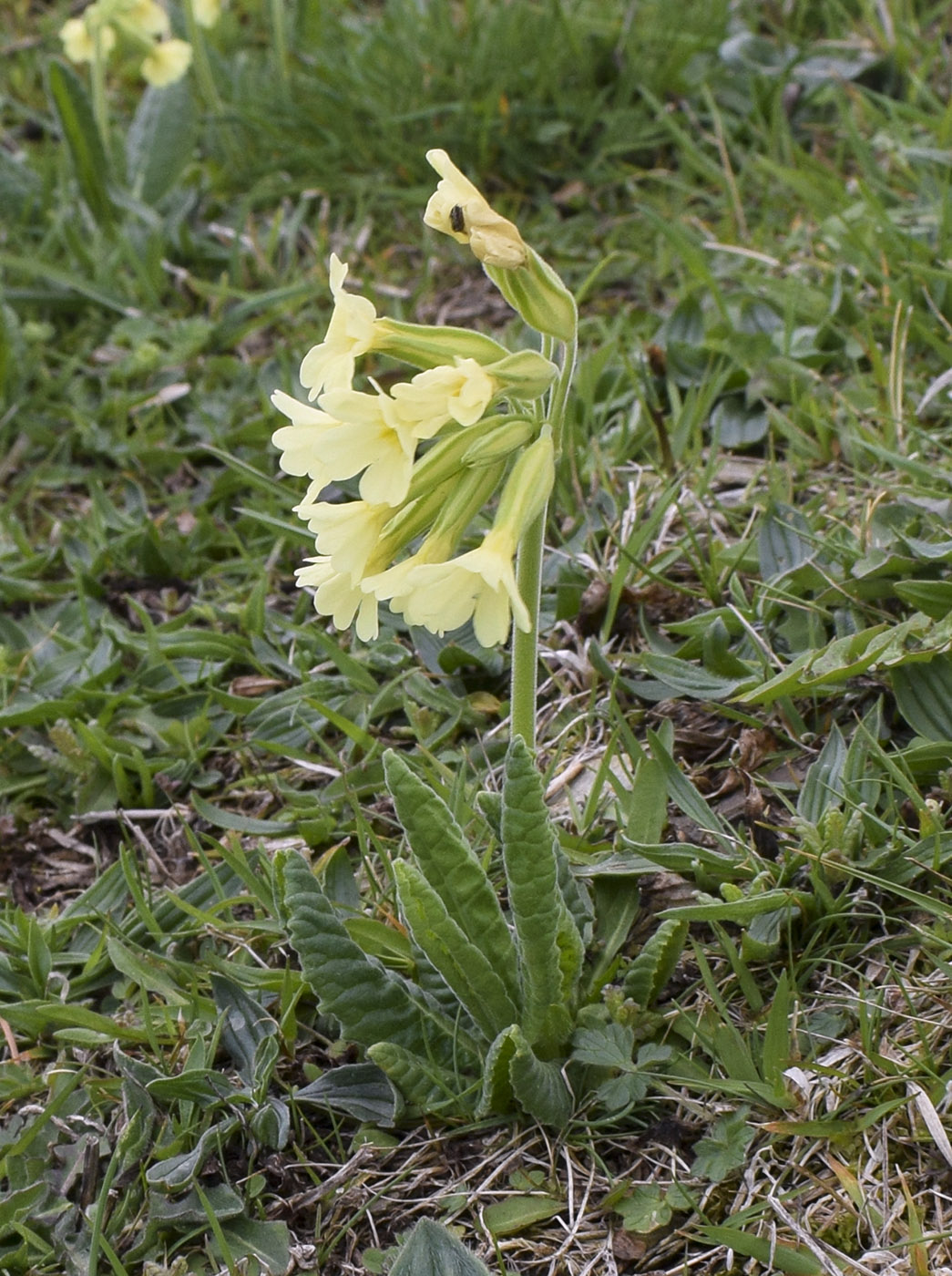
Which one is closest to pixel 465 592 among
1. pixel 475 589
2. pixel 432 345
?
pixel 475 589

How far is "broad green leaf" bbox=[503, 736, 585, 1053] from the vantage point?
159 cm

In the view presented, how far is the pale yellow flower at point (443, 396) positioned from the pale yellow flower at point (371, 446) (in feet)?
0.05

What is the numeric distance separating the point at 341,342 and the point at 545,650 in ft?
3.40

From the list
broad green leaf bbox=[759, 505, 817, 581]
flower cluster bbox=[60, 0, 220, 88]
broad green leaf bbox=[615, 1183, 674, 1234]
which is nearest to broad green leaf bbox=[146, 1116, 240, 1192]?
broad green leaf bbox=[615, 1183, 674, 1234]

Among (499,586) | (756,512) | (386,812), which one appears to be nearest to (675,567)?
(756,512)

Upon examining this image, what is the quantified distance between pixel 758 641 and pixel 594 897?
553 mm

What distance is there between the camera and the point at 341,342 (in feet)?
5.14

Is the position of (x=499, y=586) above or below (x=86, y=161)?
above

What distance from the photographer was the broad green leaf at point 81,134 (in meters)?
3.78

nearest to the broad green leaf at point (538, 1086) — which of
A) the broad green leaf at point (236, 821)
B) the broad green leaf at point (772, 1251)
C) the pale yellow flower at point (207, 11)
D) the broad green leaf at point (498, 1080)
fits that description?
the broad green leaf at point (498, 1080)

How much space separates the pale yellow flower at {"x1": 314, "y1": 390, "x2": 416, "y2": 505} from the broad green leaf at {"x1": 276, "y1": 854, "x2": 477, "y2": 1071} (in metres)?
0.61

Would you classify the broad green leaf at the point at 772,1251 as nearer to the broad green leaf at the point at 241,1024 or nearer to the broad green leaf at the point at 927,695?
the broad green leaf at the point at 241,1024

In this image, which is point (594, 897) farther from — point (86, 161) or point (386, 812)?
point (86, 161)

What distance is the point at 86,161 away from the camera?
3834mm
